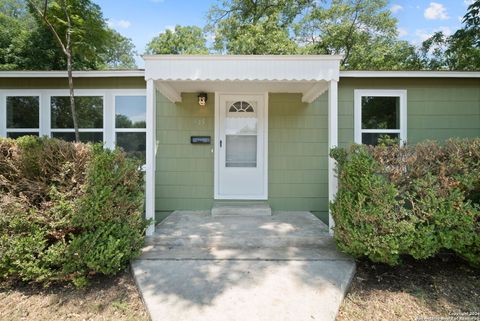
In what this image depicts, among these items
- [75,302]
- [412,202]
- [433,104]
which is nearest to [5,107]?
[75,302]

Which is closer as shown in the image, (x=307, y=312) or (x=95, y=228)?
(x=307, y=312)

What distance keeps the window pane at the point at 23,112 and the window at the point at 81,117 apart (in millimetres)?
310

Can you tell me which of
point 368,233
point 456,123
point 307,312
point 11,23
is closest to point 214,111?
point 368,233

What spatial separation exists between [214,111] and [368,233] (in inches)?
130

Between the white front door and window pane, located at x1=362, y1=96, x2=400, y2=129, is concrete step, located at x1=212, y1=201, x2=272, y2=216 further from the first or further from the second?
window pane, located at x1=362, y1=96, x2=400, y2=129

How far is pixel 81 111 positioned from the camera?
5129 mm

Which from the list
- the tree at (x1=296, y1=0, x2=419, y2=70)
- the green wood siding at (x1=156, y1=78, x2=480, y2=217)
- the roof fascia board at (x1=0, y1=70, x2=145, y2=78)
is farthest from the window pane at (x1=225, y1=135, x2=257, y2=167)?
the tree at (x1=296, y1=0, x2=419, y2=70)

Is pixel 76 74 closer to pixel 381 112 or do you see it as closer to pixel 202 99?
pixel 202 99

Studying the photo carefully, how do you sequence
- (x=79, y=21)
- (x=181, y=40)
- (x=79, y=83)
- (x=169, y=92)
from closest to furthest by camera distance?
1. (x=169, y=92)
2. (x=79, y=83)
3. (x=79, y=21)
4. (x=181, y=40)

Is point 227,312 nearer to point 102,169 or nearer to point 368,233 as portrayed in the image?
point 368,233

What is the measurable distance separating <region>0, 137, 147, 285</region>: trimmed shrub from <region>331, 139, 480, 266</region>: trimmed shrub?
2360 millimetres

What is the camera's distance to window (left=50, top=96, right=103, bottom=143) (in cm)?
511

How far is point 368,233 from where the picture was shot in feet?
9.19

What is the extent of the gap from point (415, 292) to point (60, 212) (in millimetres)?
3480
